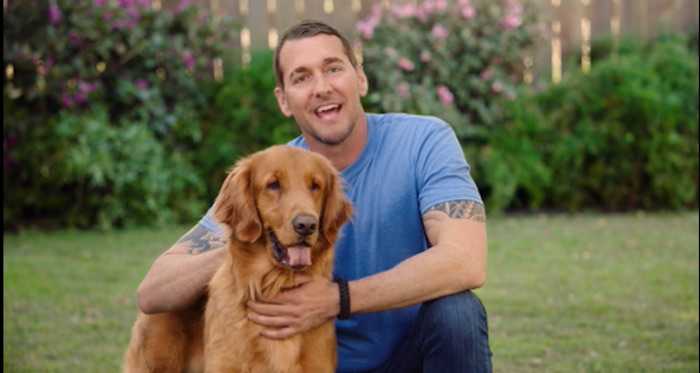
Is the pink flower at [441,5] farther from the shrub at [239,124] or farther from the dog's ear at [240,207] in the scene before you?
the dog's ear at [240,207]

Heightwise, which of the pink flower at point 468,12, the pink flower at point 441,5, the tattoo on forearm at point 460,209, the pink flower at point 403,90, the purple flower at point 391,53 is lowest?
the pink flower at point 403,90

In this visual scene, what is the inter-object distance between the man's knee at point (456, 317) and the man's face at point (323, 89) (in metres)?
0.75

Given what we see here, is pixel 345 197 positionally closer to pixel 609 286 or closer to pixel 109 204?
pixel 609 286

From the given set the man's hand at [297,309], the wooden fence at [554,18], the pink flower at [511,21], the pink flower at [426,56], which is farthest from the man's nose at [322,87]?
the wooden fence at [554,18]

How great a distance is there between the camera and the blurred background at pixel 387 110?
30.1 feet

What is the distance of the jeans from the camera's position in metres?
3.65

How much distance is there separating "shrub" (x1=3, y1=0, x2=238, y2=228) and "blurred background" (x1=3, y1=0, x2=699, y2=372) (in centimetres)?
2

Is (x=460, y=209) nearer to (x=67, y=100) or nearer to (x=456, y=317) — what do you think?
(x=456, y=317)

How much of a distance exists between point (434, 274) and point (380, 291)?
0.19 meters

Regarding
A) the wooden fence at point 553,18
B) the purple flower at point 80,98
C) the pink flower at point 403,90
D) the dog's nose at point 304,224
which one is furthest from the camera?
the wooden fence at point 553,18

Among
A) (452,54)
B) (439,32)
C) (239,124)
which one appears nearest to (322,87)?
(239,124)

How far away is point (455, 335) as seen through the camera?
364cm

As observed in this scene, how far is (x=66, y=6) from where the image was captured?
9445 mm

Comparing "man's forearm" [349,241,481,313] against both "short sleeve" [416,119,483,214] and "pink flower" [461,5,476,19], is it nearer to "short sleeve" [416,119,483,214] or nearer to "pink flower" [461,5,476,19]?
"short sleeve" [416,119,483,214]
